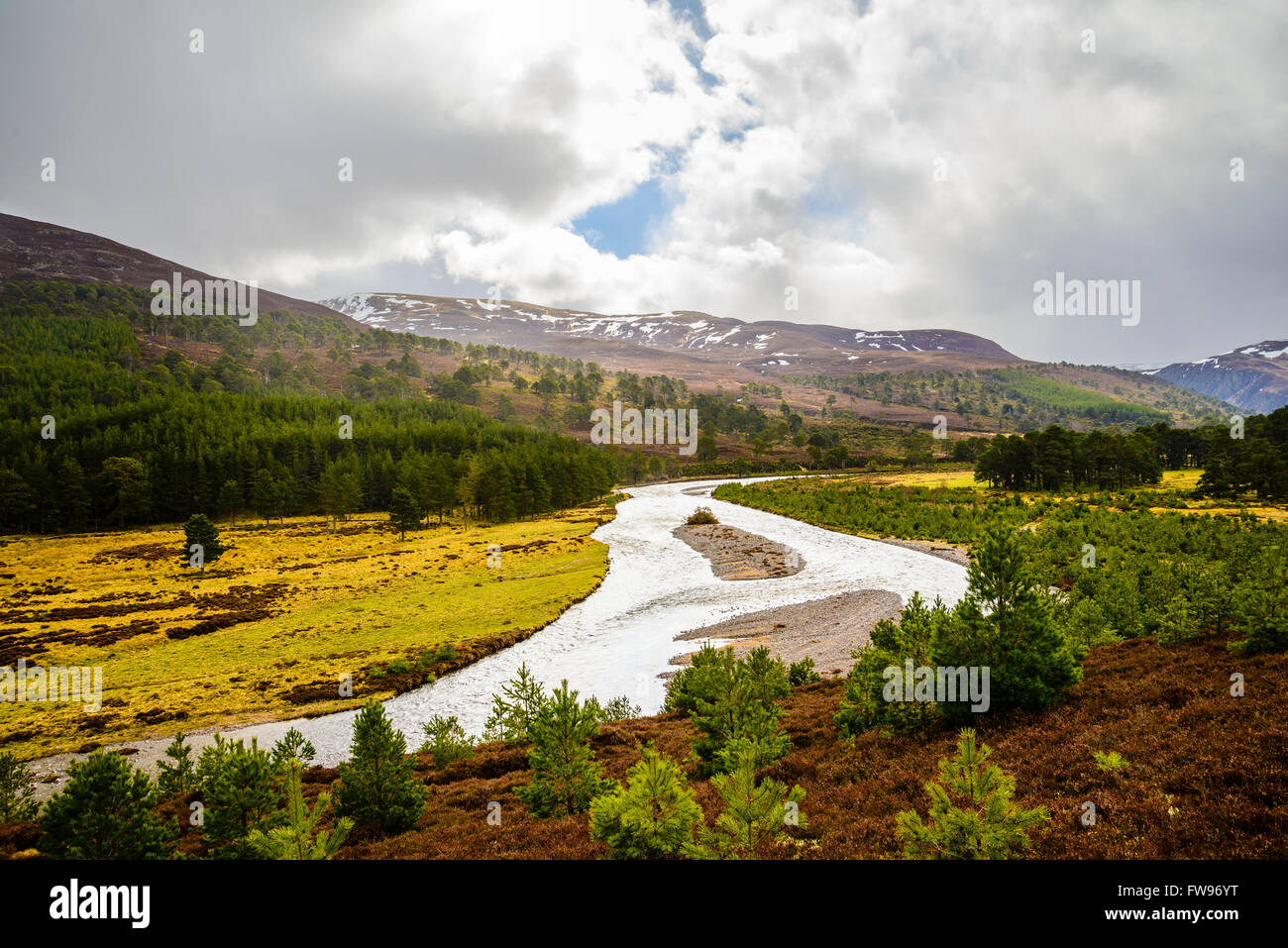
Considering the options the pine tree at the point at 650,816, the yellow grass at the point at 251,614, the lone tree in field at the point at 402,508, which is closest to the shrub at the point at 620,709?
the yellow grass at the point at 251,614

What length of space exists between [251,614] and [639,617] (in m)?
29.9

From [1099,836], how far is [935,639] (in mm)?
4706

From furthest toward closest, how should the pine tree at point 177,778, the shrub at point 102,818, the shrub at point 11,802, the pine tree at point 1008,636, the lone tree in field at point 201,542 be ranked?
the lone tree in field at point 201,542 → the pine tree at point 177,778 → the shrub at point 11,802 → the pine tree at point 1008,636 → the shrub at point 102,818

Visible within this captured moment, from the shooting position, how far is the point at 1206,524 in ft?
142

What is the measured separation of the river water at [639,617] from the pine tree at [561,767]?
473 inches

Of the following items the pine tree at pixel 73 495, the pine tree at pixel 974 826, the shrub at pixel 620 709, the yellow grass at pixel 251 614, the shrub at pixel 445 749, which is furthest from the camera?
the pine tree at pixel 73 495

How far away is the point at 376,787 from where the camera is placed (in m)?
11.1

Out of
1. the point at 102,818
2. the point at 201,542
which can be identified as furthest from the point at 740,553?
the point at 201,542

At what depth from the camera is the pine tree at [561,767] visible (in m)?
10.5

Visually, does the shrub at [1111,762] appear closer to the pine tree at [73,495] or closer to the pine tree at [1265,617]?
the pine tree at [1265,617]

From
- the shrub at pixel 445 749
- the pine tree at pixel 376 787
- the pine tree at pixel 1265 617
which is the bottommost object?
the shrub at pixel 445 749

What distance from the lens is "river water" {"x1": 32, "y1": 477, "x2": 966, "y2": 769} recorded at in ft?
74.0

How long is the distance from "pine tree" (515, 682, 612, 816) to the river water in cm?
1202
